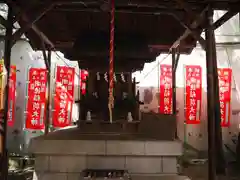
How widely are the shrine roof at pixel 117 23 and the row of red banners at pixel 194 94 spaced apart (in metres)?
2.81

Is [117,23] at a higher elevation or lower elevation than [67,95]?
higher

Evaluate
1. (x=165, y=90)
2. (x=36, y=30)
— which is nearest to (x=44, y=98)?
(x=36, y=30)

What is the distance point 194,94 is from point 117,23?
17.2ft

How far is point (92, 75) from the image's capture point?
656 cm

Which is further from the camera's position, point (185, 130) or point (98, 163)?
point (185, 130)

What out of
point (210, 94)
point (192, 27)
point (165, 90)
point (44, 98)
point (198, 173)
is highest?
point (192, 27)

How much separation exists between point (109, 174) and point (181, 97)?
6.79 metres

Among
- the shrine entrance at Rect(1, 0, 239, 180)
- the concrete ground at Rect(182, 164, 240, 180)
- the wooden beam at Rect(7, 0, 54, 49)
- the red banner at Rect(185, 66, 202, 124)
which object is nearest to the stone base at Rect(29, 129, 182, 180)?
the shrine entrance at Rect(1, 0, 239, 180)

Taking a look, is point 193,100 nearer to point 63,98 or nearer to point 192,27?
point 63,98

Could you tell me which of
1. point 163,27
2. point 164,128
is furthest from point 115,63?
point 164,128

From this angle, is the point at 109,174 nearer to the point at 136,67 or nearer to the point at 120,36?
the point at 136,67

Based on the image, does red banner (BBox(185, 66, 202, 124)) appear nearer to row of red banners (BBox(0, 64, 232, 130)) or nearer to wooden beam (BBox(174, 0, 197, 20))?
row of red banners (BBox(0, 64, 232, 130))

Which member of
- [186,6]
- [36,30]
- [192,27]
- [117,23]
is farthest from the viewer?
[36,30]

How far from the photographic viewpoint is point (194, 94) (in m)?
10.1
